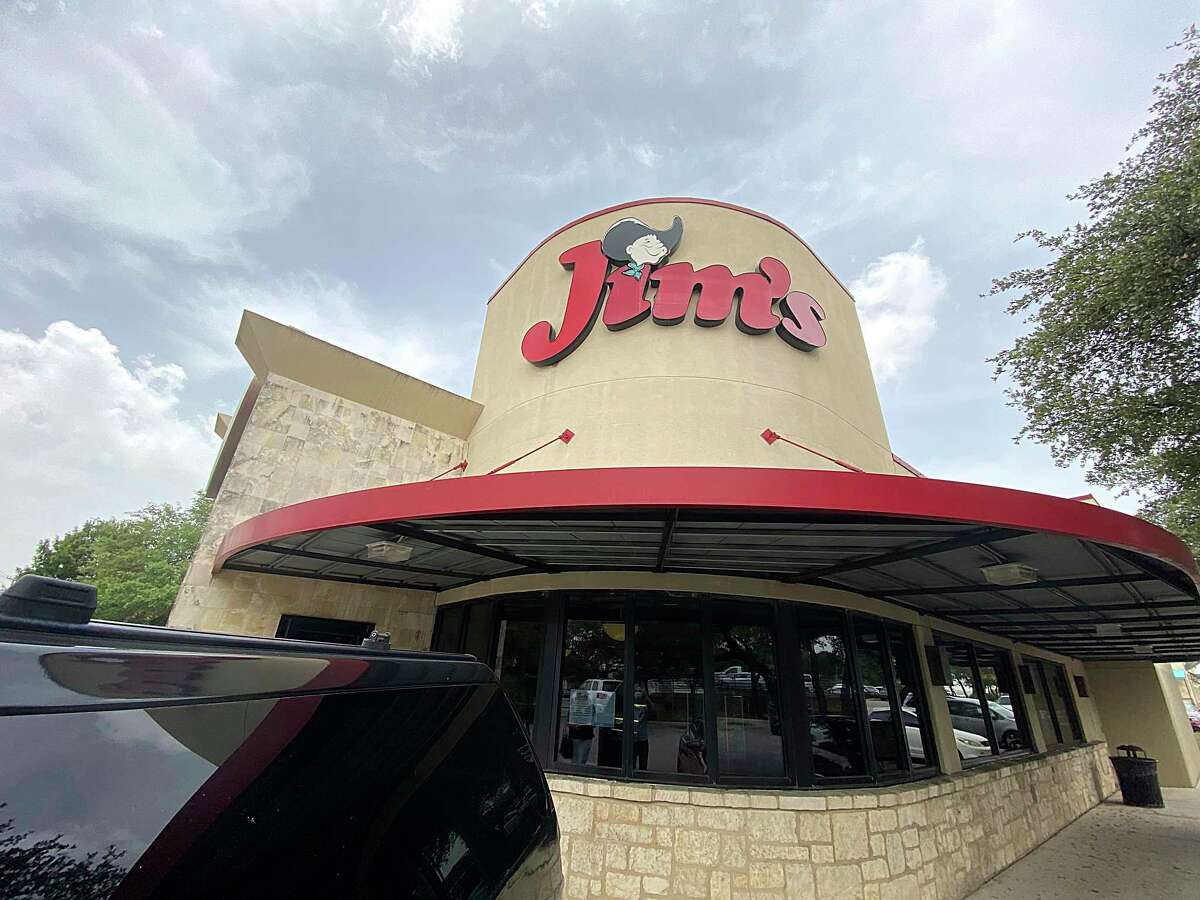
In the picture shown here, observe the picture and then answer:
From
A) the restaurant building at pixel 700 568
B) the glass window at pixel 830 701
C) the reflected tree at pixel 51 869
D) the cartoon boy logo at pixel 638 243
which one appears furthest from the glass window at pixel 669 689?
the cartoon boy logo at pixel 638 243

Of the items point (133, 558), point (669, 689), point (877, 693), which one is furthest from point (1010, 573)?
point (133, 558)

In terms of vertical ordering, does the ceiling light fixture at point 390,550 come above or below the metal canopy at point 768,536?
below

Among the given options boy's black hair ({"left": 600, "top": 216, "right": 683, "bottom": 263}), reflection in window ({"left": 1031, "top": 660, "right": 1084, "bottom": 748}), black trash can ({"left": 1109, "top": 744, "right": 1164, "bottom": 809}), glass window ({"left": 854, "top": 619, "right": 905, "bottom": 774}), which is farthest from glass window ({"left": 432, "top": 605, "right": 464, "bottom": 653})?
black trash can ({"left": 1109, "top": 744, "right": 1164, "bottom": 809})

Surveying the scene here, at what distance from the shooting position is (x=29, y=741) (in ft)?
2.34

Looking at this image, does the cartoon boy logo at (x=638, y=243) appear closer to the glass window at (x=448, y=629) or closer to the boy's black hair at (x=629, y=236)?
the boy's black hair at (x=629, y=236)

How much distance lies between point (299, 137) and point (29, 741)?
32.3 ft

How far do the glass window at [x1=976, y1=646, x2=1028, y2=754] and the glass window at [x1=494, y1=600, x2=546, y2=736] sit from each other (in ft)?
23.1

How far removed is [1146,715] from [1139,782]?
444 centimetres

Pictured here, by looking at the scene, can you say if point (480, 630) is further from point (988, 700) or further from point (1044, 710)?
point (1044, 710)

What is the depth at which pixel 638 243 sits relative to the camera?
28.1 feet

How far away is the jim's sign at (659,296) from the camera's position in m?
8.01

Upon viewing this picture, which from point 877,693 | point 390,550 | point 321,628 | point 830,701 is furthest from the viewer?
point 321,628

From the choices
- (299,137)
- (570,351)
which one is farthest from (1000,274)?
(299,137)

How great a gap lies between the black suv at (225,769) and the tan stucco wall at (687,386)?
5980 millimetres
